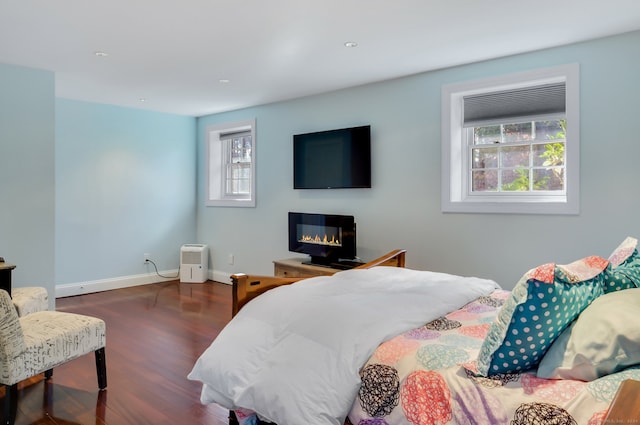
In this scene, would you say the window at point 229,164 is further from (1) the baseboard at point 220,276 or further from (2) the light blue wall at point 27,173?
(2) the light blue wall at point 27,173

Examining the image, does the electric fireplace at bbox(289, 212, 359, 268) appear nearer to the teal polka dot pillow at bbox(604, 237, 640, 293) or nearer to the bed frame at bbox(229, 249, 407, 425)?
the bed frame at bbox(229, 249, 407, 425)

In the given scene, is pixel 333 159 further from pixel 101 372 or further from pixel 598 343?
pixel 598 343

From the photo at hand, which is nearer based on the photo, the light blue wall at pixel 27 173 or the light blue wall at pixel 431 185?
the light blue wall at pixel 431 185

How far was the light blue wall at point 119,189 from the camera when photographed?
5410 millimetres

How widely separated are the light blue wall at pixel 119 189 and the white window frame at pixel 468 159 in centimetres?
401

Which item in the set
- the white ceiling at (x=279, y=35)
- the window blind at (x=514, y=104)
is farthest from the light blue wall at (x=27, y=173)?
the window blind at (x=514, y=104)

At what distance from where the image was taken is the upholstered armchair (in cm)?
229

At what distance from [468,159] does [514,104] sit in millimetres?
595

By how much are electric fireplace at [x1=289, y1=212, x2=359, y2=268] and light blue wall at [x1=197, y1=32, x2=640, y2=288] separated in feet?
0.64

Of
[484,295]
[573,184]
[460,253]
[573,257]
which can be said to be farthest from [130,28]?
[573,257]

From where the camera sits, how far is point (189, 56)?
12.4 ft

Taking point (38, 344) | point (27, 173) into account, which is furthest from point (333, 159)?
point (38, 344)

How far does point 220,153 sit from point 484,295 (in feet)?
16.1

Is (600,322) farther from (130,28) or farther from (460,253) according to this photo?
(130,28)
